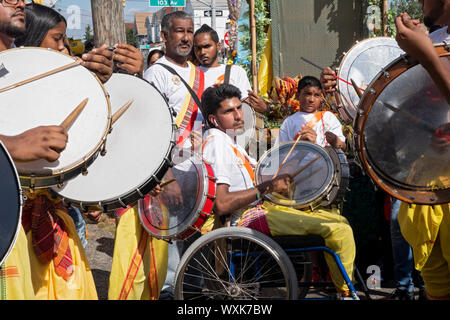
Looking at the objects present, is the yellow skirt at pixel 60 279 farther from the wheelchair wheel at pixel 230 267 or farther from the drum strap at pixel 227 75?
the drum strap at pixel 227 75

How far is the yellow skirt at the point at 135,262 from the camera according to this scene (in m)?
3.65

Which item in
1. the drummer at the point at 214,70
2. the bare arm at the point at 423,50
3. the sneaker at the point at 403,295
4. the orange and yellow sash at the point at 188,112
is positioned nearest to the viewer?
the bare arm at the point at 423,50

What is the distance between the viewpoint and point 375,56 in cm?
418

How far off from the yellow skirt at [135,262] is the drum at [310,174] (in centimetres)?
87

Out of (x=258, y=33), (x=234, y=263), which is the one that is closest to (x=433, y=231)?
(x=234, y=263)

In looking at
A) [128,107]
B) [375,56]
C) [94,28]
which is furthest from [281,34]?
[128,107]

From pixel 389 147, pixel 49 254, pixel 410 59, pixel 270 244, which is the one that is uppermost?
pixel 410 59

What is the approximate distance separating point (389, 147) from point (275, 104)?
254 inches

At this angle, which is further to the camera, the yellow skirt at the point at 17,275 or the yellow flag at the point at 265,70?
the yellow flag at the point at 265,70

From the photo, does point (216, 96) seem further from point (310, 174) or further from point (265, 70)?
point (265, 70)

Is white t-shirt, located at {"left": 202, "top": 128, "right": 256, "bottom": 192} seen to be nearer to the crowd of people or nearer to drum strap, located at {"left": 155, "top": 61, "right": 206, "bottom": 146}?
the crowd of people

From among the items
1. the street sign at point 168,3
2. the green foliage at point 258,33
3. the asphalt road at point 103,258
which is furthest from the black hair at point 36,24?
the street sign at point 168,3

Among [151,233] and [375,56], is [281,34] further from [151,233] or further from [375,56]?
[151,233]

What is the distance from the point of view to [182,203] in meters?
3.76
